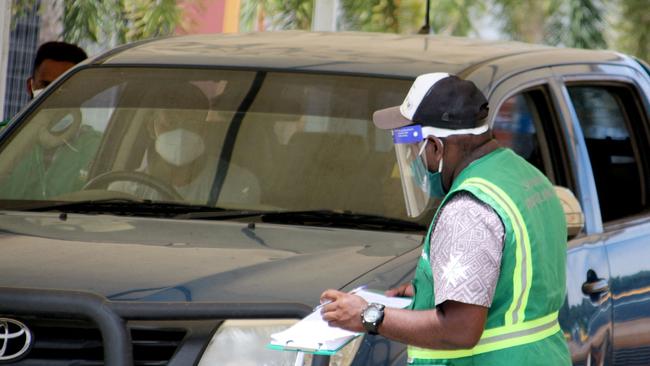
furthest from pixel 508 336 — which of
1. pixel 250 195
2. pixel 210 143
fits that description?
pixel 210 143

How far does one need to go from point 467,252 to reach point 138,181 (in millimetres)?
1952

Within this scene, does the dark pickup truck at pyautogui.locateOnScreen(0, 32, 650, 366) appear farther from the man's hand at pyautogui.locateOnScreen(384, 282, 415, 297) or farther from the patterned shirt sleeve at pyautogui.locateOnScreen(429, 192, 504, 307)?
the patterned shirt sleeve at pyautogui.locateOnScreen(429, 192, 504, 307)

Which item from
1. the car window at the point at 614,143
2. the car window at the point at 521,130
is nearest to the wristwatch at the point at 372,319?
the car window at the point at 521,130

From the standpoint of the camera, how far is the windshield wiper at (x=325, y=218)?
4582mm

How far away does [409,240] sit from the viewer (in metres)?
4.39

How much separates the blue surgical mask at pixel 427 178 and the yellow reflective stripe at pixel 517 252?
0.14 m

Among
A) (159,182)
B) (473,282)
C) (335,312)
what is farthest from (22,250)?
(473,282)

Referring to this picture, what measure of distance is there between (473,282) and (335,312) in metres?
0.31

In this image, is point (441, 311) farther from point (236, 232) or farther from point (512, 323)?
point (236, 232)

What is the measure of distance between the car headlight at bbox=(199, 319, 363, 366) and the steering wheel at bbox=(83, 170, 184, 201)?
1.22 metres

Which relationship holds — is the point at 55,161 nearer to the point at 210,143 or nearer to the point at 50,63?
the point at 210,143

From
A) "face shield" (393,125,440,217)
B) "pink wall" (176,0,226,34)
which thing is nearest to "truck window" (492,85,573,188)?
"face shield" (393,125,440,217)

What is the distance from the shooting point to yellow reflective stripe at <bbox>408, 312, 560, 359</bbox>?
340 cm

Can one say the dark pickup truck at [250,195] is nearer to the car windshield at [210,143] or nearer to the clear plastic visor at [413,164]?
the car windshield at [210,143]
